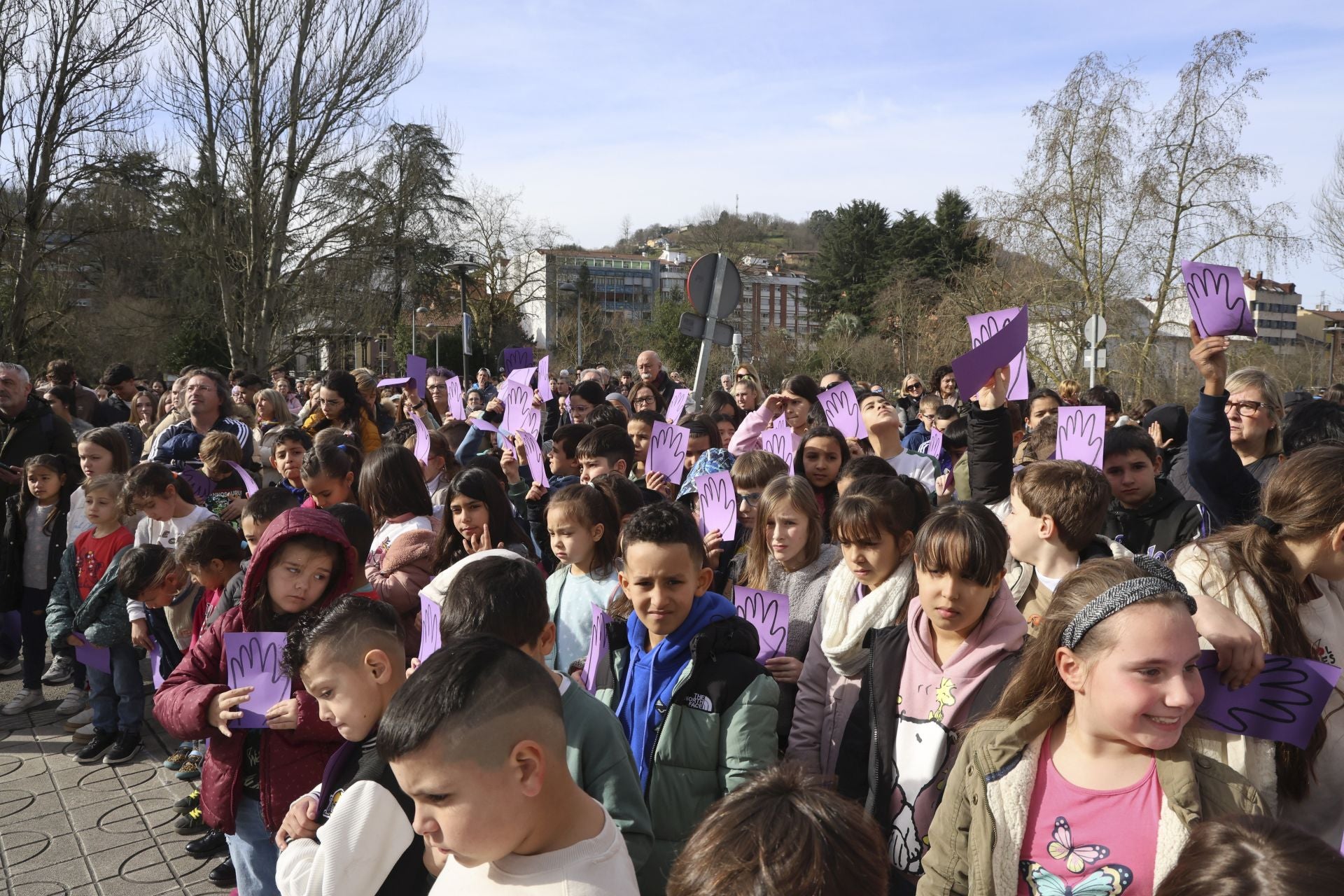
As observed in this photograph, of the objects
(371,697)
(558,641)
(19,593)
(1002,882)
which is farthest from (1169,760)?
(19,593)

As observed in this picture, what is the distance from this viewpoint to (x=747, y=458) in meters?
4.83

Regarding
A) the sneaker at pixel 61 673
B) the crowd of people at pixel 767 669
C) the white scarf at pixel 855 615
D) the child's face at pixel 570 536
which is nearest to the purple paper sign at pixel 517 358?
the crowd of people at pixel 767 669

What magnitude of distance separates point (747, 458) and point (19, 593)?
4985 millimetres

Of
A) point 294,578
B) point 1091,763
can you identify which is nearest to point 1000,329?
point 1091,763

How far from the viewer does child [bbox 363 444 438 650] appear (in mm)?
3994

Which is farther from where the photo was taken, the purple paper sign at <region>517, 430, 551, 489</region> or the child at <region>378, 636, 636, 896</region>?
the purple paper sign at <region>517, 430, 551, 489</region>

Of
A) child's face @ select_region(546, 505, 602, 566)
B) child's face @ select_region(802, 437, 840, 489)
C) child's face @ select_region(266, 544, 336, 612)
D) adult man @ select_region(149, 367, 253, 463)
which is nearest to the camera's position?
child's face @ select_region(266, 544, 336, 612)

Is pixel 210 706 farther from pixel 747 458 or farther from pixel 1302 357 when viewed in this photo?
pixel 1302 357

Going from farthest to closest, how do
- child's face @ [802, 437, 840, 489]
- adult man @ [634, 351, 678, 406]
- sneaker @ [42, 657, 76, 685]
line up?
adult man @ [634, 351, 678, 406]
sneaker @ [42, 657, 76, 685]
child's face @ [802, 437, 840, 489]

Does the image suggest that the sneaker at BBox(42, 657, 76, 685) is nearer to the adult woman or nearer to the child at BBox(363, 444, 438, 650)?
the adult woman

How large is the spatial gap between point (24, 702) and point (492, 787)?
5912 mm

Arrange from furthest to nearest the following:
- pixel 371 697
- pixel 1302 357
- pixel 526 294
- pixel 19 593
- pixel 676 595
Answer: pixel 526 294 < pixel 1302 357 < pixel 19 593 < pixel 676 595 < pixel 371 697

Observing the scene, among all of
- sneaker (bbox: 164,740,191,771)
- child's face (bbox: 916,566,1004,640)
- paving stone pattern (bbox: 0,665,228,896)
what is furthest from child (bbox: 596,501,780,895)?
sneaker (bbox: 164,740,191,771)

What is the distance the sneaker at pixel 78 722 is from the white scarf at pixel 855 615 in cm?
Answer: 479
